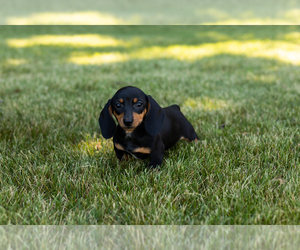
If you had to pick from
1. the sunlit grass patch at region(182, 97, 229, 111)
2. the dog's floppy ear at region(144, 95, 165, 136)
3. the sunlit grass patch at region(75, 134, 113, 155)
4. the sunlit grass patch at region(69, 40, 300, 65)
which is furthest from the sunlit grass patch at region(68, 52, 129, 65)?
the dog's floppy ear at region(144, 95, 165, 136)

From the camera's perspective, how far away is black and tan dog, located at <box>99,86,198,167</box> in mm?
2449

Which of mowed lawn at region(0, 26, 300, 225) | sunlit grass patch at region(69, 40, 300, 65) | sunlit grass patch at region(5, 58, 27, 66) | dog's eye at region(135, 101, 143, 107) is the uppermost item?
sunlit grass patch at region(69, 40, 300, 65)

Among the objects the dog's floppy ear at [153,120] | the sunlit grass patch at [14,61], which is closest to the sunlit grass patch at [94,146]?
the dog's floppy ear at [153,120]

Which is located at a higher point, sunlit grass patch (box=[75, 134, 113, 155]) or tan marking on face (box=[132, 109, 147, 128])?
tan marking on face (box=[132, 109, 147, 128])

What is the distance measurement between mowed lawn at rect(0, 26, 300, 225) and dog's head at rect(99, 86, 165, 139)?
371 mm

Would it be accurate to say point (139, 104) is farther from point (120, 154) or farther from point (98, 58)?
point (98, 58)

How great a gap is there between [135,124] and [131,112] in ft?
0.34

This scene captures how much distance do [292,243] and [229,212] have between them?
17.5 inches

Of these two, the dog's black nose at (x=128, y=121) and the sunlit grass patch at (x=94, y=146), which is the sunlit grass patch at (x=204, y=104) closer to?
the sunlit grass patch at (x=94, y=146)

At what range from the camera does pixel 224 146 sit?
3023mm

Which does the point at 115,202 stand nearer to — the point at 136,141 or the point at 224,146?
the point at 136,141

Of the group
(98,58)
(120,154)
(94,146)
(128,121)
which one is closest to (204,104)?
(94,146)

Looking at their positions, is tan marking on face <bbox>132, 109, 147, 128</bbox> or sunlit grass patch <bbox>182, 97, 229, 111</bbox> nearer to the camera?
tan marking on face <bbox>132, 109, 147, 128</bbox>

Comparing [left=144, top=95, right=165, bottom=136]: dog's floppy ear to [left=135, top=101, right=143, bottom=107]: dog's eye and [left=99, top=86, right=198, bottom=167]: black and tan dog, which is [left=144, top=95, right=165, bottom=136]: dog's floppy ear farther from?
[left=135, top=101, right=143, bottom=107]: dog's eye
